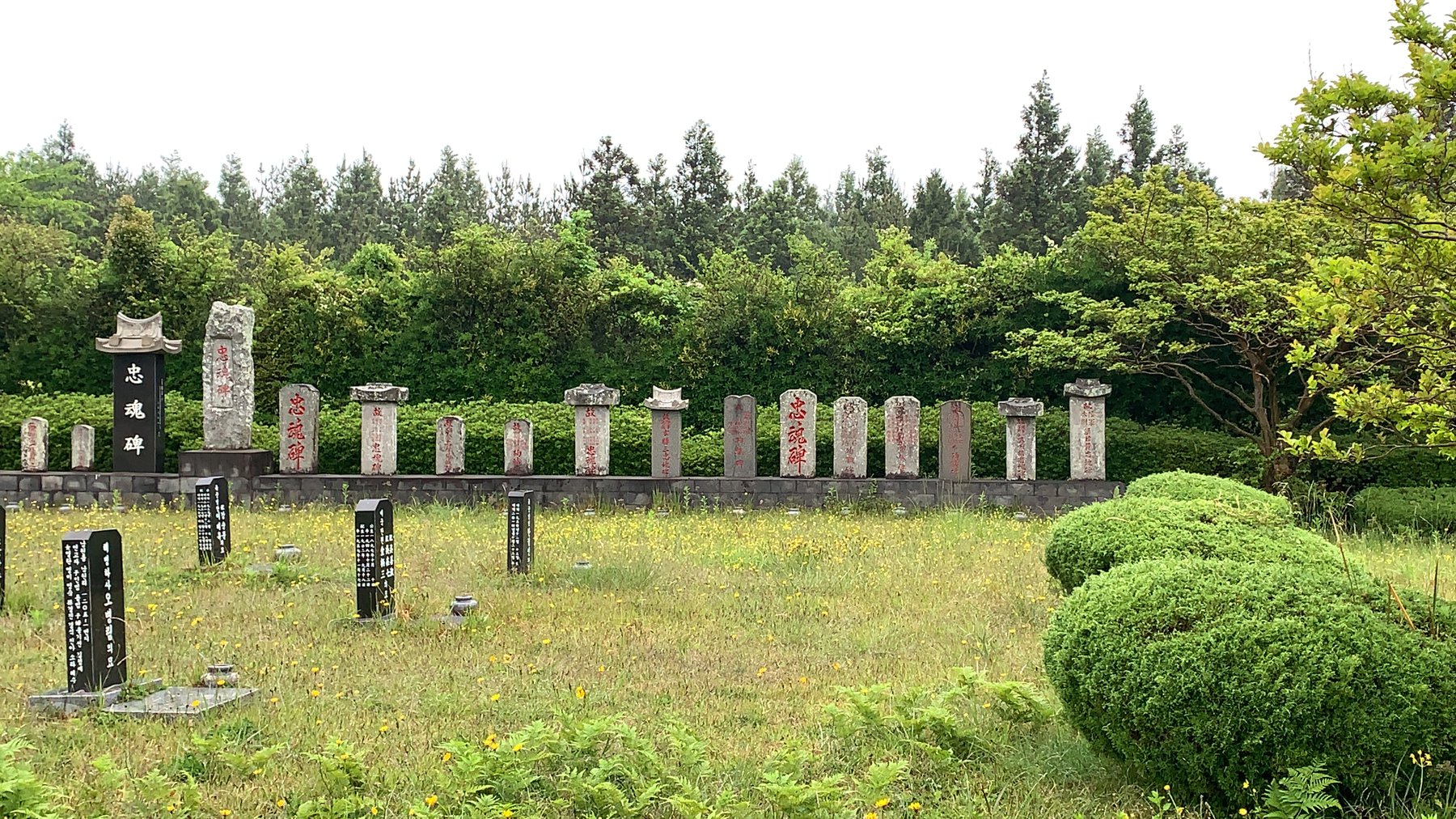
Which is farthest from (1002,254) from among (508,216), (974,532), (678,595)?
(508,216)

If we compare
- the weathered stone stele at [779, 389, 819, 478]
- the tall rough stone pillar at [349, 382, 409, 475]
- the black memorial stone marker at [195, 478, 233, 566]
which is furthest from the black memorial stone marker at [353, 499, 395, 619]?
the weathered stone stele at [779, 389, 819, 478]

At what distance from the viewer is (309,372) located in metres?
18.9

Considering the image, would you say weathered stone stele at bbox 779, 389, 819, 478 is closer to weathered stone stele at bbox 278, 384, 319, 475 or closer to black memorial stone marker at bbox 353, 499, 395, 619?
weathered stone stele at bbox 278, 384, 319, 475

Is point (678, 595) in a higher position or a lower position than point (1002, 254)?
lower

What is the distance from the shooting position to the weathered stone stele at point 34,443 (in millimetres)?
14750

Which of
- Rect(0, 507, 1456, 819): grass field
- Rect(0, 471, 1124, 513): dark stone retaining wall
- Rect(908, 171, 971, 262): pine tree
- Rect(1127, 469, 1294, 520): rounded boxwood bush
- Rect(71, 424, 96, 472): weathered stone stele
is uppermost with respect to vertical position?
Rect(908, 171, 971, 262): pine tree

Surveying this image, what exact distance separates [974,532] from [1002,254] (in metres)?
8.19

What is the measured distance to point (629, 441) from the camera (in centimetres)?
1496

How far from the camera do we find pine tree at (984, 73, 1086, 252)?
30.8 metres

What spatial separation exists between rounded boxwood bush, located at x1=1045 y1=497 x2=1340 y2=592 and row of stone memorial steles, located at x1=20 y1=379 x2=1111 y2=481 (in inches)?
248

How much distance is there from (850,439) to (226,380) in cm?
853

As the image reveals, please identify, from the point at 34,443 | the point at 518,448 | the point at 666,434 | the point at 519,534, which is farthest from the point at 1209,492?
the point at 34,443

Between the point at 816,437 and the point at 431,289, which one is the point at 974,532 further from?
the point at 431,289

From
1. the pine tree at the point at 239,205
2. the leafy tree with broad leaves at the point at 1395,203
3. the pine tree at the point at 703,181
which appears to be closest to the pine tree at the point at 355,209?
the pine tree at the point at 239,205
